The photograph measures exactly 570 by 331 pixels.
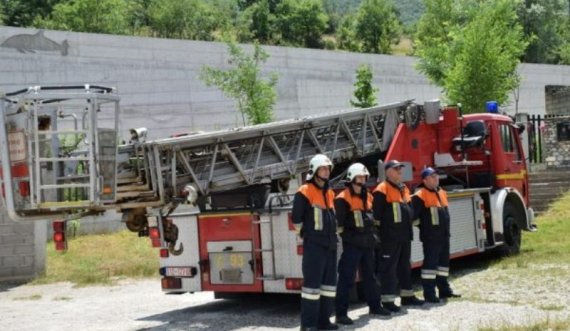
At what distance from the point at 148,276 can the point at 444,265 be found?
6.61 m

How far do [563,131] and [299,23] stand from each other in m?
45.9

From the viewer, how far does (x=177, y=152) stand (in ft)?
32.0

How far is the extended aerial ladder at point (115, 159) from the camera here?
8.82 m

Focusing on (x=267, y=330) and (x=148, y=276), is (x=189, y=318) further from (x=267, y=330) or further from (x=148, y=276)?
(x=148, y=276)

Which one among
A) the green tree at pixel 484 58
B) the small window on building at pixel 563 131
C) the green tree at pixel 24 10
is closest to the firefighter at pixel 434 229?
the small window on building at pixel 563 131

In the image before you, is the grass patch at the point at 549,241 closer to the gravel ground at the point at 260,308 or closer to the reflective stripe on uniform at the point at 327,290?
the gravel ground at the point at 260,308

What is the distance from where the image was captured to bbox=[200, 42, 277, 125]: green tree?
27.6m

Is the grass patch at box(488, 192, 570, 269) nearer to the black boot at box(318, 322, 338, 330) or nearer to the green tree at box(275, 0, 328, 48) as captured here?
the black boot at box(318, 322, 338, 330)

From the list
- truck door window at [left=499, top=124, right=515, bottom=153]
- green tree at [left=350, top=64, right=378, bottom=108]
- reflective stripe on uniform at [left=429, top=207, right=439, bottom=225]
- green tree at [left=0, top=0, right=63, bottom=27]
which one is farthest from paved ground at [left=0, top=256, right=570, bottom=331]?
green tree at [left=0, top=0, right=63, bottom=27]

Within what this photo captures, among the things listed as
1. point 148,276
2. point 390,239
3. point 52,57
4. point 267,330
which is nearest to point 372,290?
point 390,239

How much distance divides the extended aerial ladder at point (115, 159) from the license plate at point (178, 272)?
0.87 m

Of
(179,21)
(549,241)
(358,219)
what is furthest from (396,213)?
(179,21)

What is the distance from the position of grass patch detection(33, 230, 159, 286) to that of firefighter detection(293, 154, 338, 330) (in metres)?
7.06

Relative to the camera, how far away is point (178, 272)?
11.0 meters
